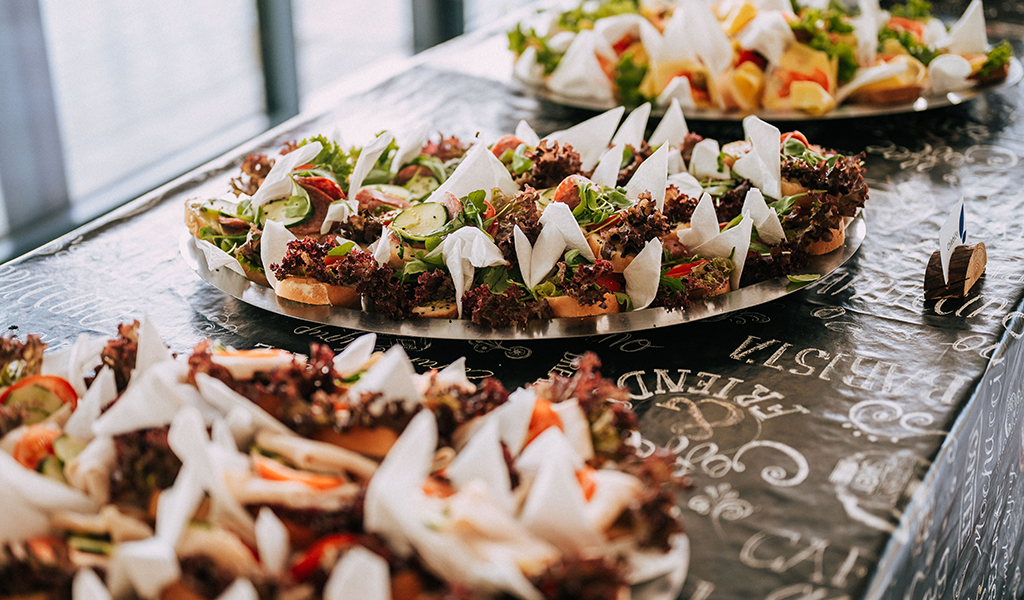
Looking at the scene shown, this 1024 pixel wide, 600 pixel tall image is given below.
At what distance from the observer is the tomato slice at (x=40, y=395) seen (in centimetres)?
104

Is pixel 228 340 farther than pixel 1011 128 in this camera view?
No

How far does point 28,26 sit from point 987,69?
10.1 feet

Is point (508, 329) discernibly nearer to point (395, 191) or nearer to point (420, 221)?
point (420, 221)

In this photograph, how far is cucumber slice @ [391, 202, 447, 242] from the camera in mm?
1471

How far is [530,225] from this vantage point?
1.43 metres

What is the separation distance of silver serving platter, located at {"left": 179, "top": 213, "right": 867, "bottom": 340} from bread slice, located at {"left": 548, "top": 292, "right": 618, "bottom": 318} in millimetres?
13

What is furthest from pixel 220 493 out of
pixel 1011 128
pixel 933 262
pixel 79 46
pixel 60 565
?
pixel 79 46

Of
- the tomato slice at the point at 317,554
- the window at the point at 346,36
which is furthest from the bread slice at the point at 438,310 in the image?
the window at the point at 346,36

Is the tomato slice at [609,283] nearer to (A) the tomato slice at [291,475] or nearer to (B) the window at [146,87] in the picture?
(A) the tomato slice at [291,475]

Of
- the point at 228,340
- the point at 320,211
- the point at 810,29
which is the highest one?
the point at 810,29

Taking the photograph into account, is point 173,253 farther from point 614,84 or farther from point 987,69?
point 987,69

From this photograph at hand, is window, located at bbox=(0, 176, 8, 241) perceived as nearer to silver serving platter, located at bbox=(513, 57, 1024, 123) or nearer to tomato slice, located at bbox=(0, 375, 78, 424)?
silver serving platter, located at bbox=(513, 57, 1024, 123)

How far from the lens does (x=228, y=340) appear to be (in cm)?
147

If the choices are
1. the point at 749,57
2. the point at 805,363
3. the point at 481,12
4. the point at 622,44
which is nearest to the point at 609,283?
the point at 805,363
